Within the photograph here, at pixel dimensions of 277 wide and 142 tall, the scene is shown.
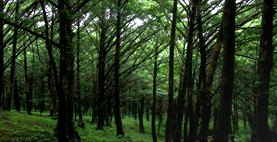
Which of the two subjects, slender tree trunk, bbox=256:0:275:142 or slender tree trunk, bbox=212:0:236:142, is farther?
slender tree trunk, bbox=256:0:275:142

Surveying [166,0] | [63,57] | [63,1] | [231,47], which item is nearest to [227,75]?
[231,47]

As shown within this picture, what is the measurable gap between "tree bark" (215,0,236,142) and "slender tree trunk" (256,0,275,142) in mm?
2892

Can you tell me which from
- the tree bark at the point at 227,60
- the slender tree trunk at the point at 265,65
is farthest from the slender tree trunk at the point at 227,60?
the slender tree trunk at the point at 265,65

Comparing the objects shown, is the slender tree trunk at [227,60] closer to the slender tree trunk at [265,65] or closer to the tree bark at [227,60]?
the tree bark at [227,60]

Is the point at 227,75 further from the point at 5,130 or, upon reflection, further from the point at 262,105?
the point at 5,130

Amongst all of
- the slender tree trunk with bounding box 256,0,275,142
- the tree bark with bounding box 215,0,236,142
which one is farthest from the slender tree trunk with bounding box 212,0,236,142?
the slender tree trunk with bounding box 256,0,275,142

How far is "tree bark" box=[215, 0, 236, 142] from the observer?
4.13m

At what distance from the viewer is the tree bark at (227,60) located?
4.13 m

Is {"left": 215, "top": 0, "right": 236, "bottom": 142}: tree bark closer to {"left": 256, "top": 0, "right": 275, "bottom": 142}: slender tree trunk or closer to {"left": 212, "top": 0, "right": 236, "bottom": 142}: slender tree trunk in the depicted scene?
{"left": 212, "top": 0, "right": 236, "bottom": 142}: slender tree trunk

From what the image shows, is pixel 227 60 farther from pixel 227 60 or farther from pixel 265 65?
pixel 265 65

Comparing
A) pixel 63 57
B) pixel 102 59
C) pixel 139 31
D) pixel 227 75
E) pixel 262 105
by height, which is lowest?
pixel 262 105

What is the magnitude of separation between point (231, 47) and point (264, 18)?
10.5 feet

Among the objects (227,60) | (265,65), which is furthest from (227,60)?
(265,65)

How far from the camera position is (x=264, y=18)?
6312mm
